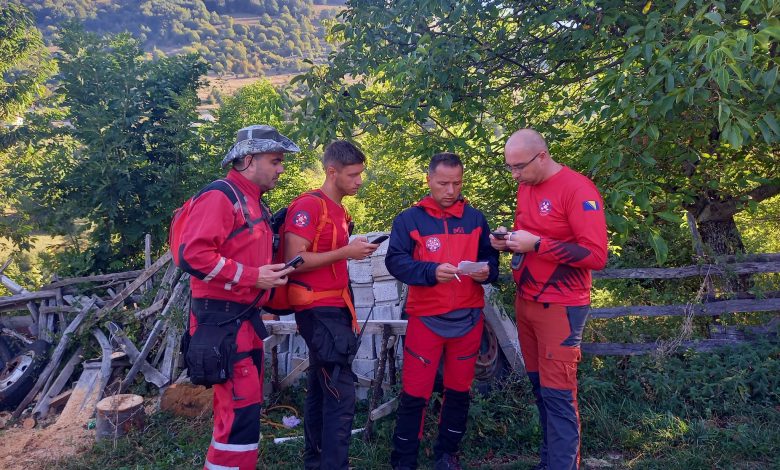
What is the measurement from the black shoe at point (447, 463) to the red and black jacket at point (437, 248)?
1.07 meters

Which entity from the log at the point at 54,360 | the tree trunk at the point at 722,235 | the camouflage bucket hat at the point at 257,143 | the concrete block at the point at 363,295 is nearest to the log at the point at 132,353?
the log at the point at 54,360

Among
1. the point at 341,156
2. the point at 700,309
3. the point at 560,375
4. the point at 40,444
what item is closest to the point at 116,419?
the point at 40,444

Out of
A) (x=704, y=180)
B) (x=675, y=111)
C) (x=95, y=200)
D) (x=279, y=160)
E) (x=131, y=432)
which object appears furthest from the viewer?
(x=95, y=200)

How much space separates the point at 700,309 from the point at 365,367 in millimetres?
3195

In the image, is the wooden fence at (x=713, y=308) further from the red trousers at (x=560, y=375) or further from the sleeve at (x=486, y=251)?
the red trousers at (x=560, y=375)

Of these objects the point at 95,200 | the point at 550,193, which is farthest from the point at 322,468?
the point at 95,200

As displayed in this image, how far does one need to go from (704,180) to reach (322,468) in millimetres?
4801

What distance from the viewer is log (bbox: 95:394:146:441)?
5250 millimetres

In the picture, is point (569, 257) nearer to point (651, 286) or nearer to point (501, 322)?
point (501, 322)

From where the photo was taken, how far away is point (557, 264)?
3.63 m

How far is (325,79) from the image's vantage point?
543cm

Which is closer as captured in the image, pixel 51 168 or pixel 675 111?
pixel 675 111

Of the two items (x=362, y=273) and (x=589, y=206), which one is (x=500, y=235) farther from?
(x=362, y=273)

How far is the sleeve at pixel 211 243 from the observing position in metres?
3.15
